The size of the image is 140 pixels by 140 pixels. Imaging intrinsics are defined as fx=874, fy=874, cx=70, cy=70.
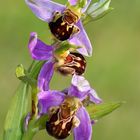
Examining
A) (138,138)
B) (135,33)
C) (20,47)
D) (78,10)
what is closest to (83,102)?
(78,10)

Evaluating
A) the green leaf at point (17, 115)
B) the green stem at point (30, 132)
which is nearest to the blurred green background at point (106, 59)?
the green leaf at point (17, 115)

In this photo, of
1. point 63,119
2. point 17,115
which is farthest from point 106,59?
point 63,119

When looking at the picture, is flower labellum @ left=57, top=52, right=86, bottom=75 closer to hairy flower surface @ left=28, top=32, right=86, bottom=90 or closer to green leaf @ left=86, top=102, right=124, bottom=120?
hairy flower surface @ left=28, top=32, right=86, bottom=90

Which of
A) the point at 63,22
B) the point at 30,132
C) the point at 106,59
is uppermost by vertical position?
the point at 106,59

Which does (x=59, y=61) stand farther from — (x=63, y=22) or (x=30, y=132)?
(x=30, y=132)

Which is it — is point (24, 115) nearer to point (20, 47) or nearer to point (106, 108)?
point (106, 108)

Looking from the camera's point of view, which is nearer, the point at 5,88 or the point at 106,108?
the point at 106,108

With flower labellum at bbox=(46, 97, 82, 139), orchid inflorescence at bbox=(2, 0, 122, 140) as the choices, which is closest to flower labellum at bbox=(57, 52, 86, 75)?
orchid inflorescence at bbox=(2, 0, 122, 140)
